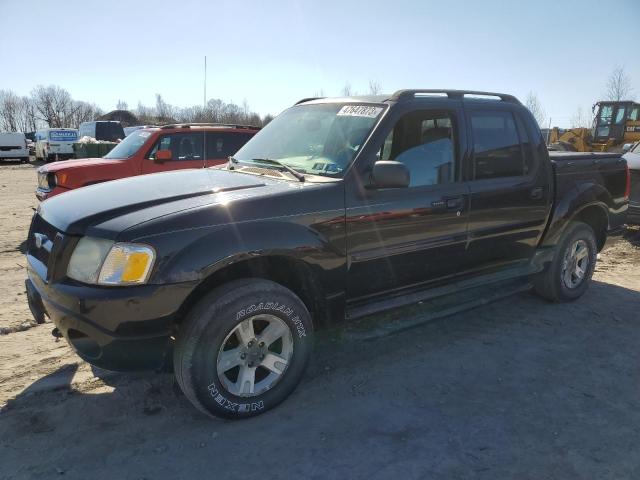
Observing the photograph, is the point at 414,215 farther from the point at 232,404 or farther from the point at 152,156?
the point at 152,156

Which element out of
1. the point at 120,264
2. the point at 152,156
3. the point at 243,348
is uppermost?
the point at 152,156

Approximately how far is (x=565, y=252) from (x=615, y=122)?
69.2 ft

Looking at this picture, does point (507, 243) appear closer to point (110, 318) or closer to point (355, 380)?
point (355, 380)

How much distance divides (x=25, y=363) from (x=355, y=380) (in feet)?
8.17

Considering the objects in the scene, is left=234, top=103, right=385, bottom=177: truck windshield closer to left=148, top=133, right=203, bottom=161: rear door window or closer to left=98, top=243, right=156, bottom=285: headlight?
left=98, top=243, right=156, bottom=285: headlight

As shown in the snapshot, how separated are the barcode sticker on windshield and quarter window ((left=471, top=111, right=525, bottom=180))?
988mm

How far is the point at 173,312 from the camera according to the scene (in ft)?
8.86

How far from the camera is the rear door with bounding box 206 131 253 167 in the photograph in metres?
8.81

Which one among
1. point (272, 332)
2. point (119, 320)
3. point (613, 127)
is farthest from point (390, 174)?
point (613, 127)

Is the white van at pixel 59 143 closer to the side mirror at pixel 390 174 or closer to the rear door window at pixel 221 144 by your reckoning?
the rear door window at pixel 221 144

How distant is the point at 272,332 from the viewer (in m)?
3.08

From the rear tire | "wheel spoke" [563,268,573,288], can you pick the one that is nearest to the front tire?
the rear tire

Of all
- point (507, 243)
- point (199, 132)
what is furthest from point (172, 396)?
point (199, 132)

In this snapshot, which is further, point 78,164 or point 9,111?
point 9,111
